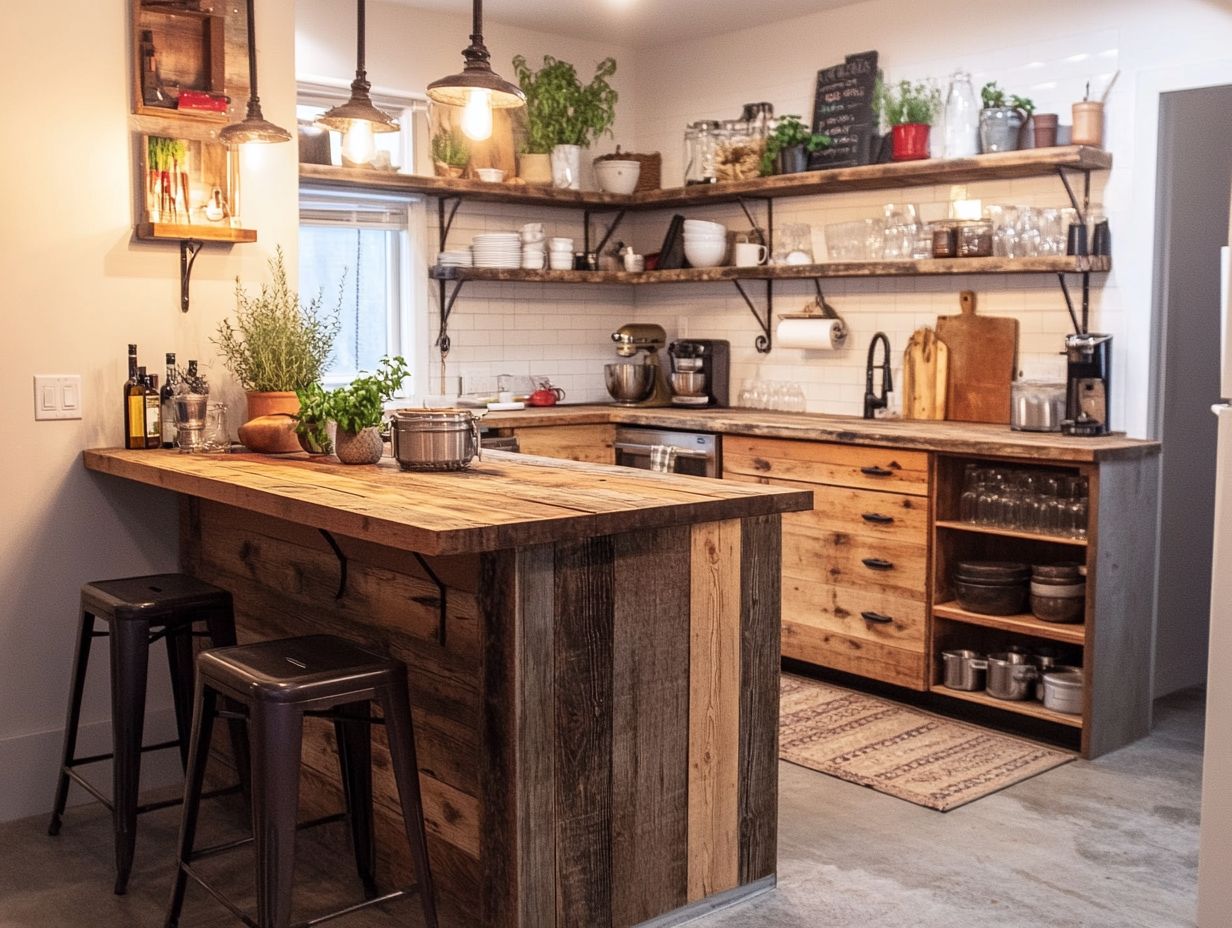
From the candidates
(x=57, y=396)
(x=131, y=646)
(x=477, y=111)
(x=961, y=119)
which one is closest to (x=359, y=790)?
(x=131, y=646)

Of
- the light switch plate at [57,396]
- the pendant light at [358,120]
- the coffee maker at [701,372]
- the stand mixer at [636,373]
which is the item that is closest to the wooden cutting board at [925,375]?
the coffee maker at [701,372]

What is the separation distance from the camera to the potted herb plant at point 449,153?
6238 millimetres

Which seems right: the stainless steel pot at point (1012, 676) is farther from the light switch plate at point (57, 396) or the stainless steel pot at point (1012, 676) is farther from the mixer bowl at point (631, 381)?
the light switch plate at point (57, 396)

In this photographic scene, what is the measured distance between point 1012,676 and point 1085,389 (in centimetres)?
106

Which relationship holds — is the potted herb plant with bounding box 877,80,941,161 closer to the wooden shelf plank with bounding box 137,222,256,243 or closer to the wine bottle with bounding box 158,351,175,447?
the wooden shelf plank with bounding box 137,222,256,243

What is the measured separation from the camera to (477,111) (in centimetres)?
332

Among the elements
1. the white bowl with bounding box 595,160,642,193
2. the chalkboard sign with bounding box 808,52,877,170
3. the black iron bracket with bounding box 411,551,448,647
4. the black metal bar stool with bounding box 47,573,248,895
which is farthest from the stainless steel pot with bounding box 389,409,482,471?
the white bowl with bounding box 595,160,642,193

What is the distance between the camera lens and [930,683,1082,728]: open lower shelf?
4500mm

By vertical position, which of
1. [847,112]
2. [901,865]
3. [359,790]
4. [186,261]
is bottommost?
[901,865]

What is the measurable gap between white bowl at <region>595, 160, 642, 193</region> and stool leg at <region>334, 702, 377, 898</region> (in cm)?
404

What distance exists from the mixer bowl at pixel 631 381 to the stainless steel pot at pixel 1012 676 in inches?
97.8

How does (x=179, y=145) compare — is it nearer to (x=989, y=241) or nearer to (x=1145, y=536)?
(x=989, y=241)

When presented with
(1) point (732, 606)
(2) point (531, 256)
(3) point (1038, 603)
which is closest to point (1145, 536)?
(3) point (1038, 603)

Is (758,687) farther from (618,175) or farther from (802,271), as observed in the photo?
(618,175)
